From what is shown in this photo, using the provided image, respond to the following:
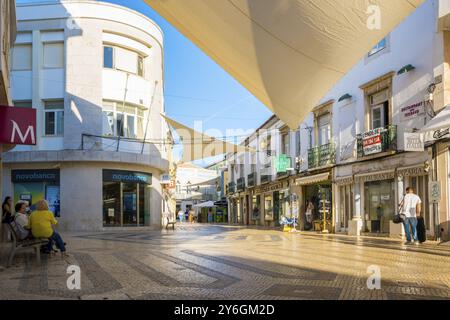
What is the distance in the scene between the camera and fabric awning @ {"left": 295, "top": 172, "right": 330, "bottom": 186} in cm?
2461

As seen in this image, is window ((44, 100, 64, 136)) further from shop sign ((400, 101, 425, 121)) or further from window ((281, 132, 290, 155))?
shop sign ((400, 101, 425, 121))

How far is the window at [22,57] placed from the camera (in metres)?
25.9

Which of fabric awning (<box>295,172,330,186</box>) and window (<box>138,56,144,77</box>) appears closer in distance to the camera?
fabric awning (<box>295,172,330,186</box>)

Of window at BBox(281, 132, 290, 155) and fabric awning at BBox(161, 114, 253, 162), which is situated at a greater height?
window at BBox(281, 132, 290, 155)

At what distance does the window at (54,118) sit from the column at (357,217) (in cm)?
1481

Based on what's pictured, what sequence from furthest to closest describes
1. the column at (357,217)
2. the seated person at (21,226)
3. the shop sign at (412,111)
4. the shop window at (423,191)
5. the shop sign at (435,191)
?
the column at (357,217)
the shop sign at (412,111)
the shop window at (423,191)
the shop sign at (435,191)
the seated person at (21,226)

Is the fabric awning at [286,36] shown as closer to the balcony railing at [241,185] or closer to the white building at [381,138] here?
the white building at [381,138]

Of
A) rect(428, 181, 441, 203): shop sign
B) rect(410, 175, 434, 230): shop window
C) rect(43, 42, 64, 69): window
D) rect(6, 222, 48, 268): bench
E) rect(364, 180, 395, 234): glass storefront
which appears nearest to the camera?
rect(6, 222, 48, 268): bench

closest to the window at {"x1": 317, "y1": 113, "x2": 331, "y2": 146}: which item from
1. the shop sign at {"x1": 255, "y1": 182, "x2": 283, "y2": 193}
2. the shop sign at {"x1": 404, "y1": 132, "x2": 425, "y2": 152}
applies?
the shop sign at {"x1": 255, "y1": 182, "x2": 283, "y2": 193}

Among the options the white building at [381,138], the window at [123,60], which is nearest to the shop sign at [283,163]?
the white building at [381,138]

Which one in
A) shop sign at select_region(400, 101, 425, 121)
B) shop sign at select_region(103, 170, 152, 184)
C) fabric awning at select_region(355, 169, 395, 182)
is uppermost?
shop sign at select_region(400, 101, 425, 121)

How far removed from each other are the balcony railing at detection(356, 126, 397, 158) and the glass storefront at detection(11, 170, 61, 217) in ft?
48.4

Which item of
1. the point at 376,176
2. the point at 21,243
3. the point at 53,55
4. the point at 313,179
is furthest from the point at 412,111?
the point at 53,55

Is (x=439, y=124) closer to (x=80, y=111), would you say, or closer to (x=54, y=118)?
(x=80, y=111)
